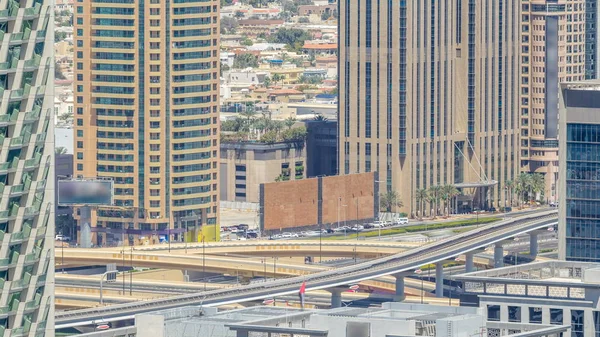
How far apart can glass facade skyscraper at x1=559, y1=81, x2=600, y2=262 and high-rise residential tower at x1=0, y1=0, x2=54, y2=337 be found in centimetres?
8210

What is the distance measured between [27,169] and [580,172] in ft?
276

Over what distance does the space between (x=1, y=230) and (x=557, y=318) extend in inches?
1655

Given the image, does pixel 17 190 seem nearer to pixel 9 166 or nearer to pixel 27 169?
pixel 27 169

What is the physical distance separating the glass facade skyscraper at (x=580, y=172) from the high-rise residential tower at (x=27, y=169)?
82095mm

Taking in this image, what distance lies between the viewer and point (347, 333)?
115188 mm

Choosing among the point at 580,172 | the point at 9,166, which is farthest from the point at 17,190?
the point at 580,172

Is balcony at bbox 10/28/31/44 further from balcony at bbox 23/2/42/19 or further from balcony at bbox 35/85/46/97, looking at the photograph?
balcony at bbox 35/85/46/97

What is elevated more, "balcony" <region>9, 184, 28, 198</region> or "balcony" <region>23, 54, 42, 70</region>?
"balcony" <region>23, 54, 42, 70</region>

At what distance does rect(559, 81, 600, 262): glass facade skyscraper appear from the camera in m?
176

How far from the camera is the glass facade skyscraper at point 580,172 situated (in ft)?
577

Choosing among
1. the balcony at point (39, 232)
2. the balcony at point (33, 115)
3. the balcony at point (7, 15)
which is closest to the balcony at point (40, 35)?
the balcony at point (7, 15)

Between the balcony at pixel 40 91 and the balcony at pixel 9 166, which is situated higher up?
the balcony at pixel 40 91

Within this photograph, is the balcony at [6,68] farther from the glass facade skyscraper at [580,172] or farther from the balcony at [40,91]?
the glass facade skyscraper at [580,172]

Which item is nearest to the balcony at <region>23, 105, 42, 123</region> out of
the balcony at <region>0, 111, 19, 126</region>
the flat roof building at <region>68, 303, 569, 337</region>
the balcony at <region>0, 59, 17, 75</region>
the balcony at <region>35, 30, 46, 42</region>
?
the balcony at <region>0, 111, 19, 126</region>
